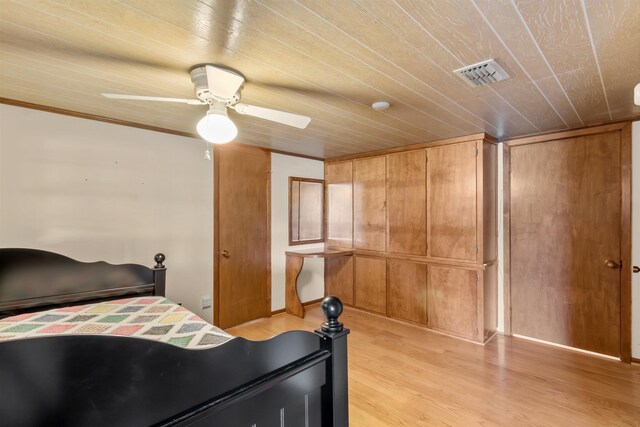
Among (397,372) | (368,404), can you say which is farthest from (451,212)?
(368,404)

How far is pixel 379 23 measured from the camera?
1.36 metres

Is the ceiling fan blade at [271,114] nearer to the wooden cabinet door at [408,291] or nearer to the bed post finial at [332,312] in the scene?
the bed post finial at [332,312]

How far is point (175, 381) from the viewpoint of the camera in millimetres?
848

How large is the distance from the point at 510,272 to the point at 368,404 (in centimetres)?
229

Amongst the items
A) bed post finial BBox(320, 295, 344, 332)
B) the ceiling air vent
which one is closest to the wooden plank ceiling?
the ceiling air vent

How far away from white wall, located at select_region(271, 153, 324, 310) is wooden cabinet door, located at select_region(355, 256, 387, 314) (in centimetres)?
74

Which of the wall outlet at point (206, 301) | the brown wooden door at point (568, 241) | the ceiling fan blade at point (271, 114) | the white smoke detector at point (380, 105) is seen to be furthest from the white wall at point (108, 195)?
the brown wooden door at point (568, 241)

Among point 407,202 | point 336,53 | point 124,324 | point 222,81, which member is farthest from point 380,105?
point 124,324

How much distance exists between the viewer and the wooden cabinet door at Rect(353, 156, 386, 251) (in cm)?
418

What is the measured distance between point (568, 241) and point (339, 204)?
8.97ft

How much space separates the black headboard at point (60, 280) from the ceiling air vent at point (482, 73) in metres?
2.67

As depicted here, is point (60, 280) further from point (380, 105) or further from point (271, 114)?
point (380, 105)

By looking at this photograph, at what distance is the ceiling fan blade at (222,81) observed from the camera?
1.68m

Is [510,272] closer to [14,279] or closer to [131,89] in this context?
[131,89]
